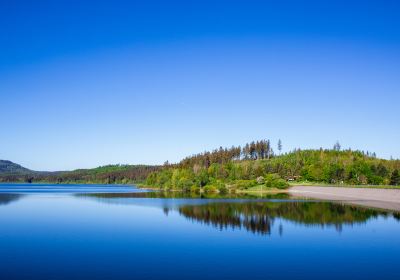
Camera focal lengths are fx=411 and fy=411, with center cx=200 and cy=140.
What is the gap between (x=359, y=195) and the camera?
110 m

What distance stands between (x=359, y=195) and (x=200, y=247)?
280 ft

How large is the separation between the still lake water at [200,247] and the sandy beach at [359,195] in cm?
2971

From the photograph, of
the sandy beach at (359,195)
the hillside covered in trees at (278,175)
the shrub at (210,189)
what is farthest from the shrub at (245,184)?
the sandy beach at (359,195)

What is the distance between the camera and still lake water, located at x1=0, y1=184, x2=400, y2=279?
88.5 feet

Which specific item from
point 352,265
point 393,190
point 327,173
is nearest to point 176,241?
point 352,265

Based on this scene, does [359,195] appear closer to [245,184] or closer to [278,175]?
[245,184]

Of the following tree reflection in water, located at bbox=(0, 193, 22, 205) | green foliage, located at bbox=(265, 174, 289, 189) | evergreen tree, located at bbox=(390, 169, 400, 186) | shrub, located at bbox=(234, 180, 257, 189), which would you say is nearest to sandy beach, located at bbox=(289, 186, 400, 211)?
green foliage, located at bbox=(265, 174, 289, 189)

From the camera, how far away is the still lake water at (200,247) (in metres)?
27.0

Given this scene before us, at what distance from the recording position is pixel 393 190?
9369cm

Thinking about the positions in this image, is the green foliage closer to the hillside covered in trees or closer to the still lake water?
the hillside covered in trees

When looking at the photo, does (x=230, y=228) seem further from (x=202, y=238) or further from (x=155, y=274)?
(x=155, y=274)

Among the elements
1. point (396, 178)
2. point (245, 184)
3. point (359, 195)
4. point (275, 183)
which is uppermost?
point (396, 178)

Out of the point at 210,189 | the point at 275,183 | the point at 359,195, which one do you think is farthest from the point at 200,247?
the point at 275,183

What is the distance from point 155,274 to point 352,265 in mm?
14061
